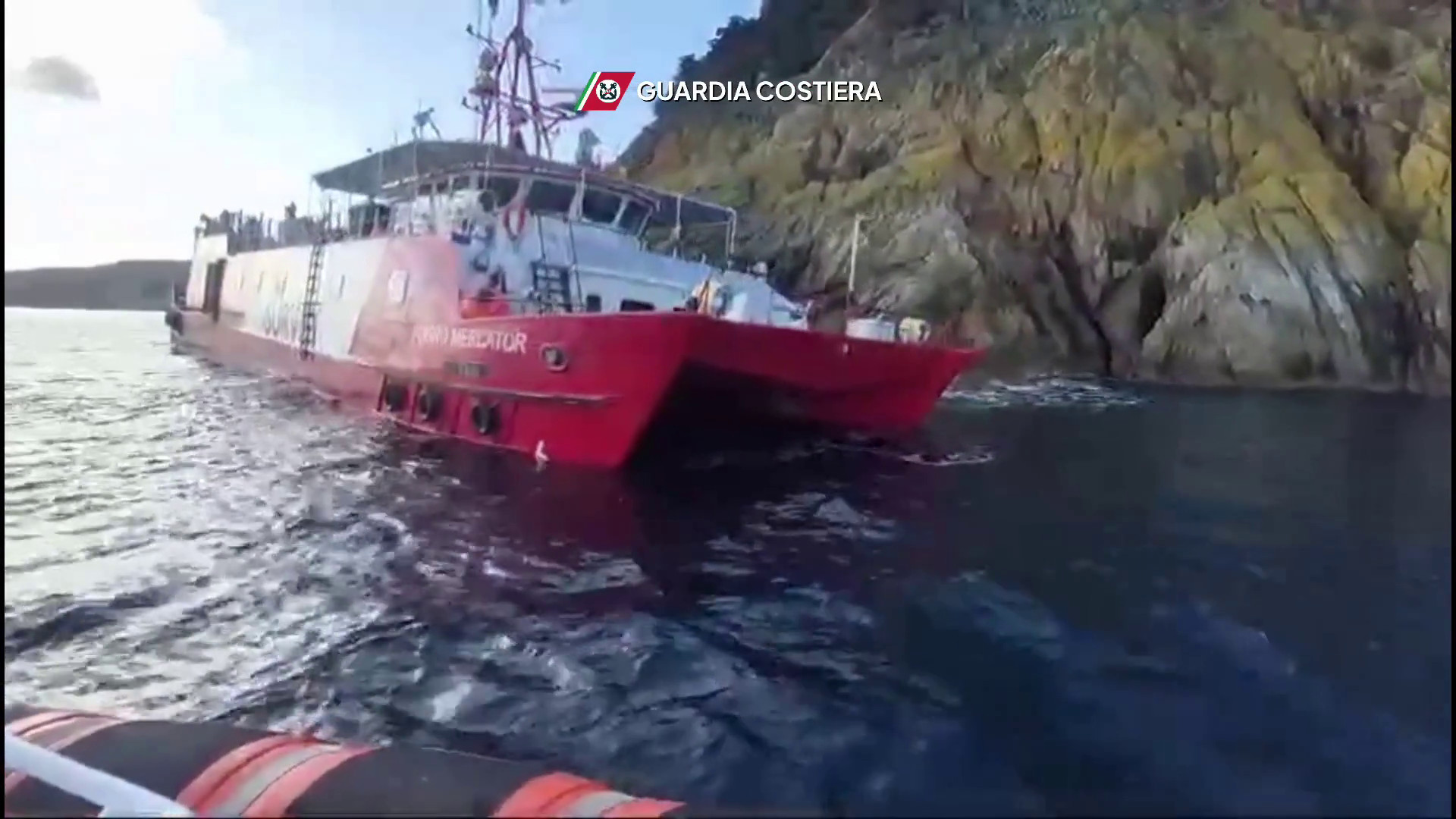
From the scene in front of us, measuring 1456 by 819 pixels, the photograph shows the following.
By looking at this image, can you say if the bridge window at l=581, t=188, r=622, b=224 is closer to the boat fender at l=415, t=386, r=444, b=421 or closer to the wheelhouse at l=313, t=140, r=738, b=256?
the wheelhouse at l=313, t=140, r=738, b=256

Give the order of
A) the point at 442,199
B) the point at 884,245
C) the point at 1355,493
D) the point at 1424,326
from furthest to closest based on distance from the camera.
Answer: the point at 884,245 → the point at 442,199 → the point at 1355,493 → the point at 1424,326

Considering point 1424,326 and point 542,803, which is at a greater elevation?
point 1424,326

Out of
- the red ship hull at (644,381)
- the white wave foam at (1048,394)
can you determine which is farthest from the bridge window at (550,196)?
the white wave foam at (1048,394)

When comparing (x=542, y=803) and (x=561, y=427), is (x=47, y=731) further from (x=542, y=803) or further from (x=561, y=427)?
(x=561, y=427)

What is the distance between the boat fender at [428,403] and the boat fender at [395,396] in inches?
10.1

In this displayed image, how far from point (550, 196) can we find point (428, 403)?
2204 mm

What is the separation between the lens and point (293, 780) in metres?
1.88

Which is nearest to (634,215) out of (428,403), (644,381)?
(428,403)

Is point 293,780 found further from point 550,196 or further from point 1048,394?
point 1048,394

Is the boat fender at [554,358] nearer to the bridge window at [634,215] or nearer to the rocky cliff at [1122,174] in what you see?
the rocky cliff at [1122,174]

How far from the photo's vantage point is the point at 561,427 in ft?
23.9

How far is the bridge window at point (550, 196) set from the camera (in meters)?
8.58

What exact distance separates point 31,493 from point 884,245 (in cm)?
1144

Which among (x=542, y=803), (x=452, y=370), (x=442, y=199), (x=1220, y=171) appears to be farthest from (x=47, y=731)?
(x=1220, y=171)
